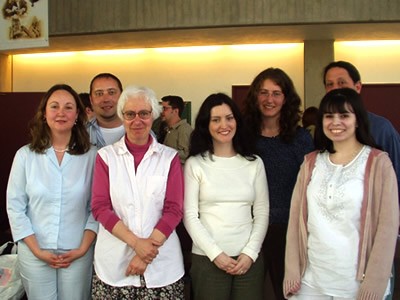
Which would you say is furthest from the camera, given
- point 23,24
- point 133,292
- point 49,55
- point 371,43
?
point 49,55

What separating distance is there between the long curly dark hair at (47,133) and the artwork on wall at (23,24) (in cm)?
239

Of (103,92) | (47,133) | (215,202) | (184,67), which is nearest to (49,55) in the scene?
(184,67)

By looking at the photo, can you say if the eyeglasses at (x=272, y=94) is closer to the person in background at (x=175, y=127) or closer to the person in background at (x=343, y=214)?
the person in background at (x=343, y=214)

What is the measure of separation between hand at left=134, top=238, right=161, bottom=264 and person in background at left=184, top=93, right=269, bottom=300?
24 cm

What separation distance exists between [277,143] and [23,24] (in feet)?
11.7

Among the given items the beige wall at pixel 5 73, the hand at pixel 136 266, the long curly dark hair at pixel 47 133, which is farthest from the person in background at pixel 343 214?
the beige wall at pixel 5 73

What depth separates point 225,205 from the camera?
2107 millimetres

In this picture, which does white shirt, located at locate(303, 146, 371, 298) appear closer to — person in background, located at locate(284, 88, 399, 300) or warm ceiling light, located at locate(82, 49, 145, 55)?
person in background, located at locate(284, 88, 399, 300)

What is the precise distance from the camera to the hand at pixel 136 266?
6.41 feet

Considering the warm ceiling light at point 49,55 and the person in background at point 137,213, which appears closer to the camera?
the person in background at point 137,213

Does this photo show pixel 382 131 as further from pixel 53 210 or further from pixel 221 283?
pixel 53 210

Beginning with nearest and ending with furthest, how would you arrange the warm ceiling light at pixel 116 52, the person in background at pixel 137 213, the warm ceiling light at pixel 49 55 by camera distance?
the person in background at pixel 137 213 → the warm ceiling light at pixel 116 52 → the warm ceiling light at pixel 49 55

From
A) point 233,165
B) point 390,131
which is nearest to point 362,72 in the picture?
point 390,131

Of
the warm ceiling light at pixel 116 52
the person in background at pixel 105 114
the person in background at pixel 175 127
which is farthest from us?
the warm ceiling light at pixel 116 52
